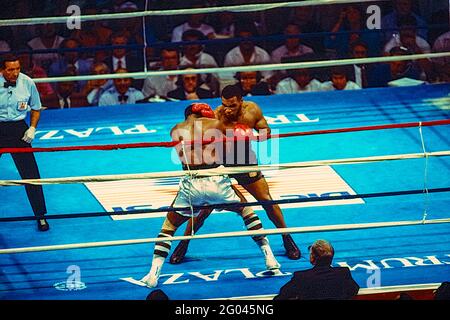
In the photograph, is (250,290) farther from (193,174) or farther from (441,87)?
Result: (441,87)

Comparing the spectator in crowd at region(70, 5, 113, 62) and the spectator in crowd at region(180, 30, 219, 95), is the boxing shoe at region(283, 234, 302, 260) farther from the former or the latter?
the spectator in crowd at region(70, 5, 113, 62)

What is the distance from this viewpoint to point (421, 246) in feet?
21.3

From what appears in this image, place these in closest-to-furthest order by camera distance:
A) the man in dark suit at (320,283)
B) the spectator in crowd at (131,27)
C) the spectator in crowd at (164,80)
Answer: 1. the man in dark suit at (320,283)
2. the spectator in crowd at (164,80)
3. the spectator in crowd at (131,27)

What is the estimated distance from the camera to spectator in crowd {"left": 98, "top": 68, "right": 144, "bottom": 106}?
8883 mm

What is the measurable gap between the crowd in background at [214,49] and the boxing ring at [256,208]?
0.21m

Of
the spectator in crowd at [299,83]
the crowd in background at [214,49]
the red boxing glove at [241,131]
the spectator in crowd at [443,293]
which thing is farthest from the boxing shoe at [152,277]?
the spectator in crowd at [299,83]

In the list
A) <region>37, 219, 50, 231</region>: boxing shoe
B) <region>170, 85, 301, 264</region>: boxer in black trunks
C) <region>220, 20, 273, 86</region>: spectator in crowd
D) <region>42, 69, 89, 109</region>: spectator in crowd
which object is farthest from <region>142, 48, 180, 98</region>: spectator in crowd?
<region>37, 219, 50, 231</region>: boxing shoe

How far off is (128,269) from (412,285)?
63.0 inches

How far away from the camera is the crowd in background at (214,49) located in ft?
29.3

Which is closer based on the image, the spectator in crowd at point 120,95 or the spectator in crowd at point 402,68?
the spectator in crowd at point 120,95

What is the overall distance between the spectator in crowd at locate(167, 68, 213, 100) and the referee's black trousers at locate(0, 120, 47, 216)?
6.99ft

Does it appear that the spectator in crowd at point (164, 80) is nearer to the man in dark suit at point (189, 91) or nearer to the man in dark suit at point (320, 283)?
the man in dark suit at point (189, 91)
